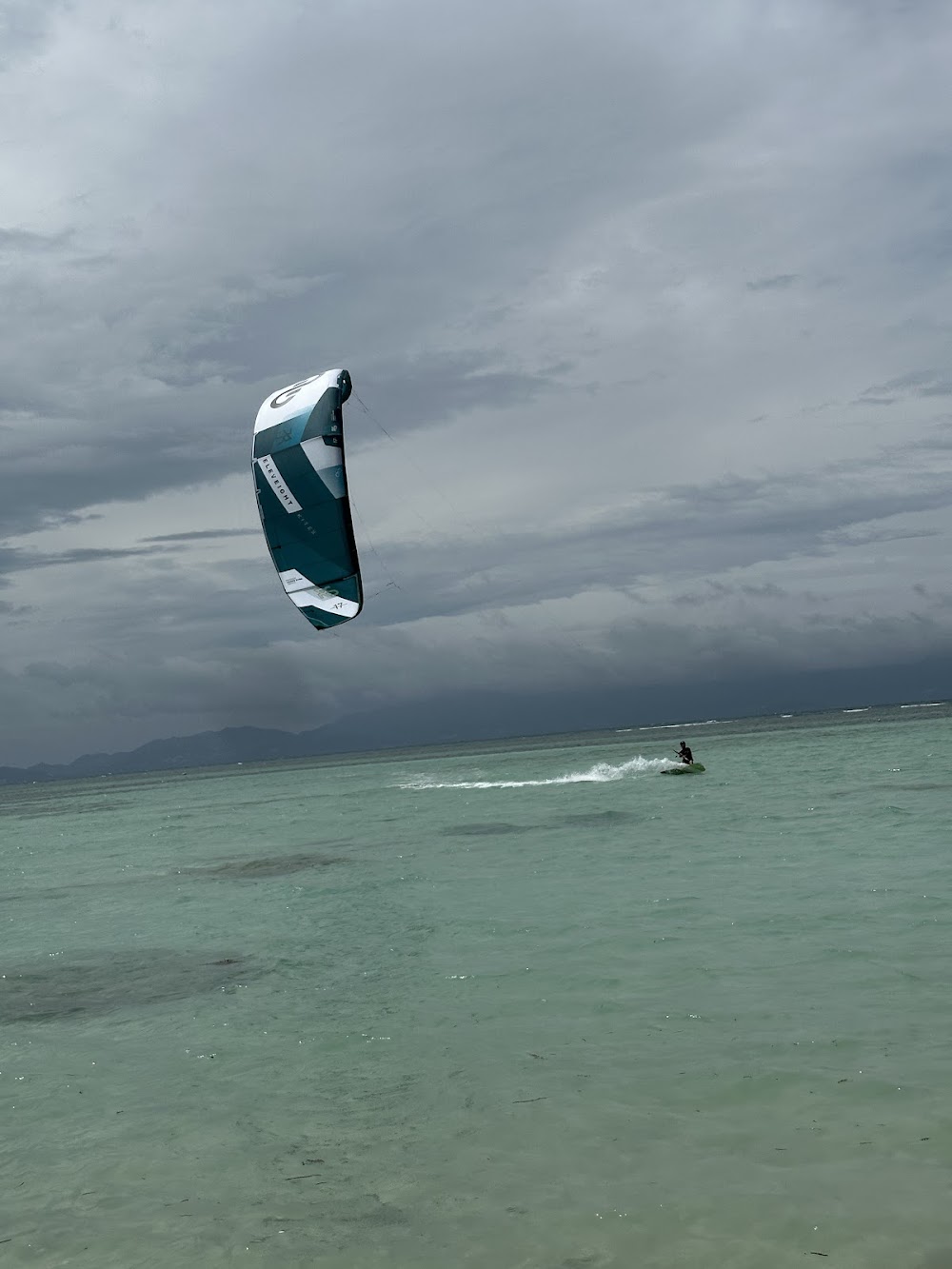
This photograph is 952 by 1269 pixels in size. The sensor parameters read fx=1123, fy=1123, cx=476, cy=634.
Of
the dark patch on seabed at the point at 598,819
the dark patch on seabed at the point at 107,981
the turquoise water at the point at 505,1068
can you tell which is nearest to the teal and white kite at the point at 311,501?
the turquoise water at the point at 505,1068

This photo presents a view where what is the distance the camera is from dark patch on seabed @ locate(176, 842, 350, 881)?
2972 centimetres

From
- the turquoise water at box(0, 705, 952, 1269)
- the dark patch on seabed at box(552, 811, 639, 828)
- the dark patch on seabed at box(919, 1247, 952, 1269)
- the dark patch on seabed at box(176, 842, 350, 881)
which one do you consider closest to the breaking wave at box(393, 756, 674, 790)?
the dark patch on seabed at box(552, 811, 639, 828)

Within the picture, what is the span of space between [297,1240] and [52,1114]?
4440mm

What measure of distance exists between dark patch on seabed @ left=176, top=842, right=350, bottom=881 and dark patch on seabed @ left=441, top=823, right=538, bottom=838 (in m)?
4.32

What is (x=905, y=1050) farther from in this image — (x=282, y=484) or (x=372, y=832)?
(x=372, y=832)

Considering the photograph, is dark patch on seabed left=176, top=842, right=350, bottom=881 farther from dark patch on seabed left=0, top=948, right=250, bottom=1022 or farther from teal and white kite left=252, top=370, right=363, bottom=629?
dark patch on seabed left=0, top=948, right=250, bottom=1022

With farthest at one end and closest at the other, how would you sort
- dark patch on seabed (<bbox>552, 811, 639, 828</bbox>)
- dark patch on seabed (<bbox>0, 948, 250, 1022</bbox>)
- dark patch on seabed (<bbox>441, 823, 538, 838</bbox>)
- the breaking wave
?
the breaking wave
dark patch on seabed (<bbox>441, 823, 538, 838</bbox>)
dark patch on seabed (<bbox>552, 811, 639, 828</bbox>)
dark patch on seabed (<bbox>0, 948, 250, 1022</bbox>)

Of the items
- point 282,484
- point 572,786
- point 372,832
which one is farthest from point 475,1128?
point 572,786

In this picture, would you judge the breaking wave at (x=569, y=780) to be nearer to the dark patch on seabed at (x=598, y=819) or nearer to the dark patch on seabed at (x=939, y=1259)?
the dark patch on seabed at (x=598, y=819)

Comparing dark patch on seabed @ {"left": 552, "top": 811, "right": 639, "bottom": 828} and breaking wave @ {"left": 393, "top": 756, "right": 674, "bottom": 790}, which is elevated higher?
dark patch on seabed @ {"left": 552, "top": 811, "right": 639, "bottom": 828}

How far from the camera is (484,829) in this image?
118 feet

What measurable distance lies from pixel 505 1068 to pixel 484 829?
25.1 m

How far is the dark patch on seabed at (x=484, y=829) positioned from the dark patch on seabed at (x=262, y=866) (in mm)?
4316

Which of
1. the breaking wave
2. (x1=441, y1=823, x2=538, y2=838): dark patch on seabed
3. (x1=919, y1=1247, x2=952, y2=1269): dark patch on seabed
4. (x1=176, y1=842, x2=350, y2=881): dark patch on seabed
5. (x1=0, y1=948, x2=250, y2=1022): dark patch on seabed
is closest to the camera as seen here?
(x1=919, y1=1247, x2=952, y2=1269): dark patch on seabed
